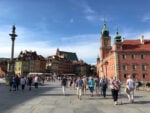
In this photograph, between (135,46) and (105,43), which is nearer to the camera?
(135,46)

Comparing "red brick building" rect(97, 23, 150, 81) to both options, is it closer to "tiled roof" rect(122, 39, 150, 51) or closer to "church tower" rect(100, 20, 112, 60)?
"tiled roof" rect(122, 39, 150, 51)

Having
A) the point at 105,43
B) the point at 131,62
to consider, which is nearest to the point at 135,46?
the point at 131,62

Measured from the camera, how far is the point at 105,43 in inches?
4951

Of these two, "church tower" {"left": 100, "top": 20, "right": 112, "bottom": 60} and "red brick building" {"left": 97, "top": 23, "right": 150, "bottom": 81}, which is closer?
"red brick building" {"left": 97, "top": 23, "right": 150, "bottom": 81}

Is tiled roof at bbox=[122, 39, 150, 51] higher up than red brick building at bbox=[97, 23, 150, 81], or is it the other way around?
tiled roof at bbox=[122, 39, 150, 51]

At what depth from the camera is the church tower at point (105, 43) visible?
12519 centimetres

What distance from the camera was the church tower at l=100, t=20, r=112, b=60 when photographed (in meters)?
125

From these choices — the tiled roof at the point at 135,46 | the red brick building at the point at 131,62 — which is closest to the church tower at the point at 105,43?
the tiled roof at the point at 135,46

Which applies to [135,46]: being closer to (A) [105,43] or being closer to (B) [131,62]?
(B) [131,62]

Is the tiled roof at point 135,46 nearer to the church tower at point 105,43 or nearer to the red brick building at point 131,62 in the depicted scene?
the red brick building at point 131,62

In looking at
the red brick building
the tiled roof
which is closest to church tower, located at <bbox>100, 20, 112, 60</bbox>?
the tiled roof

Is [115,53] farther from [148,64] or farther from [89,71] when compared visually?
[89,71]

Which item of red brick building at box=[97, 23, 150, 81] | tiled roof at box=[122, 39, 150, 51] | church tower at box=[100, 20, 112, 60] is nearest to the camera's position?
red brick building at box=[97, 23, 150, 81]

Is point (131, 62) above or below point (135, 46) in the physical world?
below
